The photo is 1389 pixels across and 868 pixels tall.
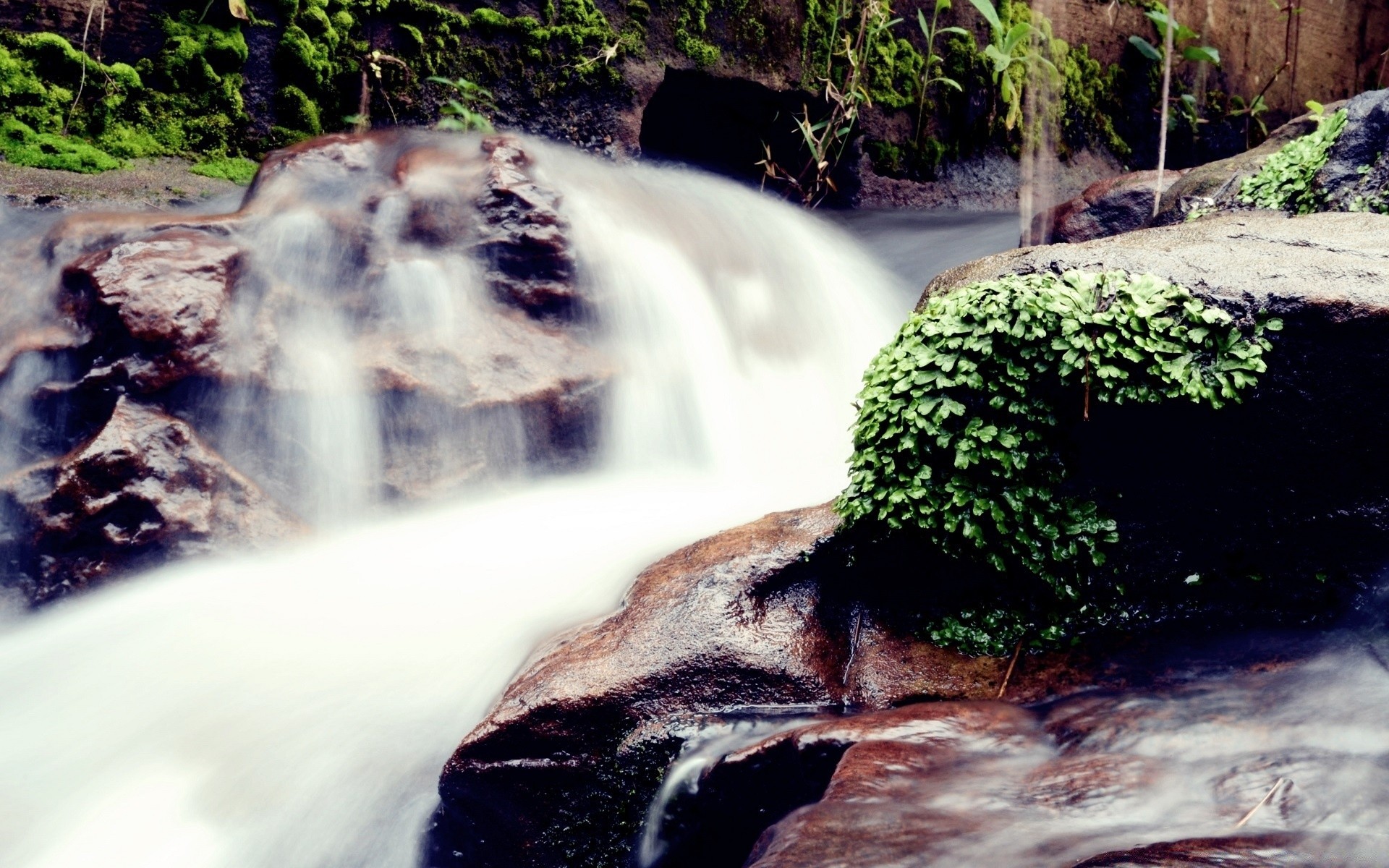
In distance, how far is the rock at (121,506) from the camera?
153 inches

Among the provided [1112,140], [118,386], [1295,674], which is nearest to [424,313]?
[118,386]

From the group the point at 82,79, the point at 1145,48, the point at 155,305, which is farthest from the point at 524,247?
the point at 1145,48

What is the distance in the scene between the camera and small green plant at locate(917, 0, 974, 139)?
8891 millimetres

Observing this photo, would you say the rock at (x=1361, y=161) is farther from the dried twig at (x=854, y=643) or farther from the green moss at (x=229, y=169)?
the green moss at (x=229, y=169)

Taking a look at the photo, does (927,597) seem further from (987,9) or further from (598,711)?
(987,9)

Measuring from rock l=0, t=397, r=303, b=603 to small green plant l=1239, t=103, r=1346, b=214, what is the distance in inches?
212

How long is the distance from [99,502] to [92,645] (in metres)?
0.62

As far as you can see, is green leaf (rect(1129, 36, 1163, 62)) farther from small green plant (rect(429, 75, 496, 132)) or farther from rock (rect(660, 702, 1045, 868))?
rock (rect(660, 702, 1045, 868))

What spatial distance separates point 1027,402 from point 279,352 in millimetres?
3351

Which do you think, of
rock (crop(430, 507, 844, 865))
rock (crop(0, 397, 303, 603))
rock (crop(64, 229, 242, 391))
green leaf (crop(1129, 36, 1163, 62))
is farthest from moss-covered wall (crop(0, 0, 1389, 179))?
rock (crop(430, 507, 844, 865))

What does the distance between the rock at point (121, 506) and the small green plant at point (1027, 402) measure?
2741 mm

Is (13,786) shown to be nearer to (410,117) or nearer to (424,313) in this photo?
(424,313)

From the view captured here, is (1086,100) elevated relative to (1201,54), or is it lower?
lower

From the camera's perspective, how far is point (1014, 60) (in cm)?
923
